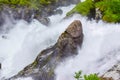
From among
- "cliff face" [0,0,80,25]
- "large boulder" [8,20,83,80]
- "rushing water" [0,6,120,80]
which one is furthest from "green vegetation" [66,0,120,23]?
"cliff face" [0,0,80,25]

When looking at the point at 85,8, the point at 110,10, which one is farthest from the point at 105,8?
the point at 85,8

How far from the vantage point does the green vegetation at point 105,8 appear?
949 inches

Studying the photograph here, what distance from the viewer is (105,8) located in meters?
25.2

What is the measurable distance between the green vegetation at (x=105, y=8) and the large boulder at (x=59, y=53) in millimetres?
2451

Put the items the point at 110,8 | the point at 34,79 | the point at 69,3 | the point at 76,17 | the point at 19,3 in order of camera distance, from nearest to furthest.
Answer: the point at 34,79, the point at 110,8, the point at 76,17, the point at 19,3, the point at 69,3

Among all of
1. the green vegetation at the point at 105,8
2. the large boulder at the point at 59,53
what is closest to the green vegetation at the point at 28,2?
the green vegetation at the point at 105,8

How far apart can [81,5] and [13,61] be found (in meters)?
6.87

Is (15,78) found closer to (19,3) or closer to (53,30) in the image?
(53,30)

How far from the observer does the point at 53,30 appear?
2819 centimetres

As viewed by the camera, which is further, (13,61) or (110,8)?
(13,61)

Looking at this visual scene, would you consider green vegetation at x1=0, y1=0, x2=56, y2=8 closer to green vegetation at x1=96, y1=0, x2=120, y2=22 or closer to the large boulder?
green vegetation at x1=96, y1=0, x2=120, y2=22

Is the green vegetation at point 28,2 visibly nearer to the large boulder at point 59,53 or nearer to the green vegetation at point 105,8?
the green vegetation at point 105,8

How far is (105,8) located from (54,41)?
4478 mm

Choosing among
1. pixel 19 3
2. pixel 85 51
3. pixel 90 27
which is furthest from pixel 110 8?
pixel 19 3
